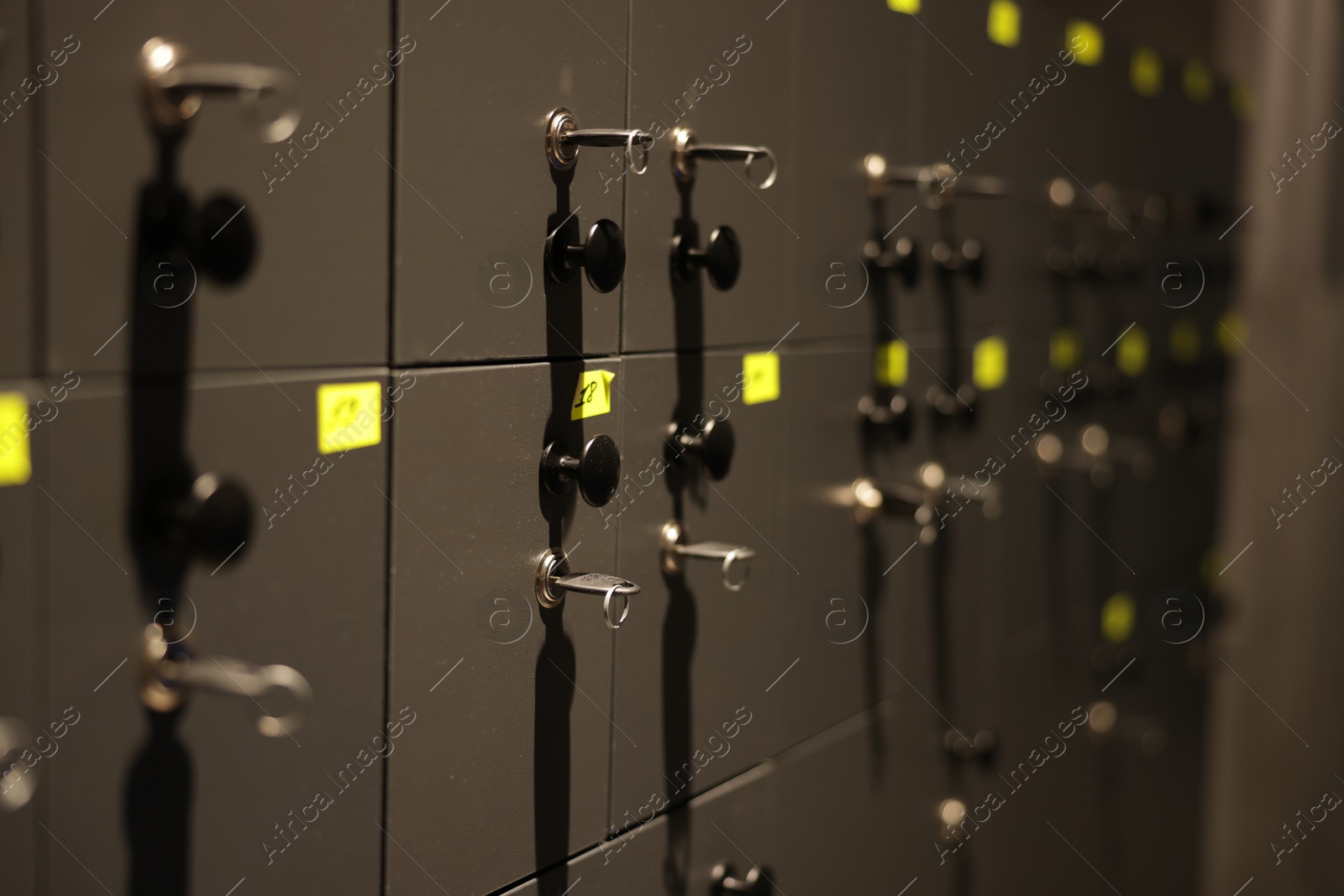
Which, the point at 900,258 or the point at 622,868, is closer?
the point at 622,868

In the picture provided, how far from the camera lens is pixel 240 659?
0.85m

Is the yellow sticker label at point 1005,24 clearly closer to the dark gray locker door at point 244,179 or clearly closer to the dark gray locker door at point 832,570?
the dark gray locker door at point 832,570

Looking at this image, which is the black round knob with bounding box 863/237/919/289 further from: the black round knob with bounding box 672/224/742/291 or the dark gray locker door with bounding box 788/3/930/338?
the black round knob with bounding box 672/224/742/291

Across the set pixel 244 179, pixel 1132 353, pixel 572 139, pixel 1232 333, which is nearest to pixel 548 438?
pixel 572 139

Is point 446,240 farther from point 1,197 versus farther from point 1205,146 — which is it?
point 1205,146

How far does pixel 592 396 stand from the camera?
1149mm

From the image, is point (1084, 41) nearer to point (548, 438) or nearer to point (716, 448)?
point (716, 448)

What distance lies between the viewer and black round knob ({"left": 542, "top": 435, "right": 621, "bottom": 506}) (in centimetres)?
109

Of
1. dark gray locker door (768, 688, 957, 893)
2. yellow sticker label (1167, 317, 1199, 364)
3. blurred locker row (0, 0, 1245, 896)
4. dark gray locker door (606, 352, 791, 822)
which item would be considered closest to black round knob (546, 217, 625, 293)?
blurred locker row (0, 0, 1245, 896)

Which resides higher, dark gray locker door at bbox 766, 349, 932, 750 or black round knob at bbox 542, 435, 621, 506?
black round knob at bbox 542, 435, 621, 506

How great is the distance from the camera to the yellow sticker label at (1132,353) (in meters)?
2.22

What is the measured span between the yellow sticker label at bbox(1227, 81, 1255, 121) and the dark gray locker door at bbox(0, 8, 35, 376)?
2.47 metres

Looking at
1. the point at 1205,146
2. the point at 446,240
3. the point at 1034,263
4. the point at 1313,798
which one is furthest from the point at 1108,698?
the point at 446,240

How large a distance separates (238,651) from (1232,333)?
2.49 meters
